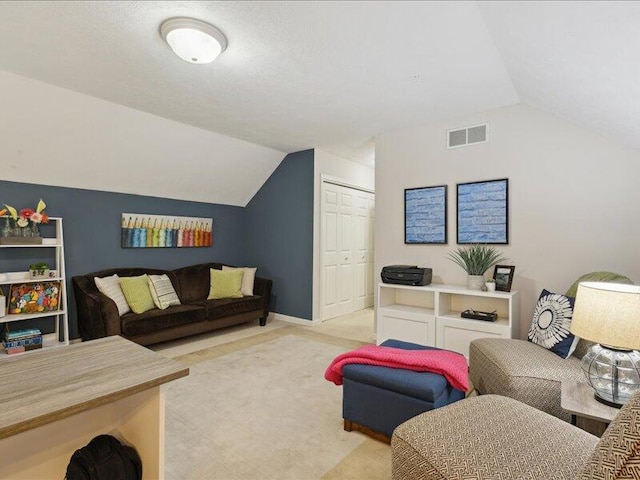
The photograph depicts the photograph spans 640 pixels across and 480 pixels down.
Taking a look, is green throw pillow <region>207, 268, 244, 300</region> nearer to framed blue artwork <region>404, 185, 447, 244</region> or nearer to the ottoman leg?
framed blue artwork <region>404, 185, 447, 244</region>

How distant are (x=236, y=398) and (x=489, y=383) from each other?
A: 1794mm

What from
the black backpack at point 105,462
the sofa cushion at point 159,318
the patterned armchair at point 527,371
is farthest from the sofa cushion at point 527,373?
the sofa cushion at point 159,318

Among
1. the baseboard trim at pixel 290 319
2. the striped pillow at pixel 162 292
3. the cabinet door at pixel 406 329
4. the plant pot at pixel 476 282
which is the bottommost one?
the baseboard trim at pixel 290 319

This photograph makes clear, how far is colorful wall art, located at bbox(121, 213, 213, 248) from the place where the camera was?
4.46 metres

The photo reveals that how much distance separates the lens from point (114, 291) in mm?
3736

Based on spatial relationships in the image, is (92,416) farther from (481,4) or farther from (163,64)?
(481,4)

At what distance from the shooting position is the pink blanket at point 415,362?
199 cm

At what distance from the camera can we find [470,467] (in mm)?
1164

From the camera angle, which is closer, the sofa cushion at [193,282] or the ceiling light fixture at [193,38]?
the ceiling light fixture at [193,38]

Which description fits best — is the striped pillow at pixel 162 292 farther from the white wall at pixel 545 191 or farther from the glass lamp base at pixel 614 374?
the glass lamp base at pixel 614 374

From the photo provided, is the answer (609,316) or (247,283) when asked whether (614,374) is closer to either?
(609,316)

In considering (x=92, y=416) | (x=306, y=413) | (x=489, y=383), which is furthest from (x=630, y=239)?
(x=92, y=416)

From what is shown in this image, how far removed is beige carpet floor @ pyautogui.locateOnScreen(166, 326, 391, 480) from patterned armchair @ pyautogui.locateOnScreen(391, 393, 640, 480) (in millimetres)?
575

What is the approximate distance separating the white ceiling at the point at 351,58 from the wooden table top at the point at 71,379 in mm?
1852
